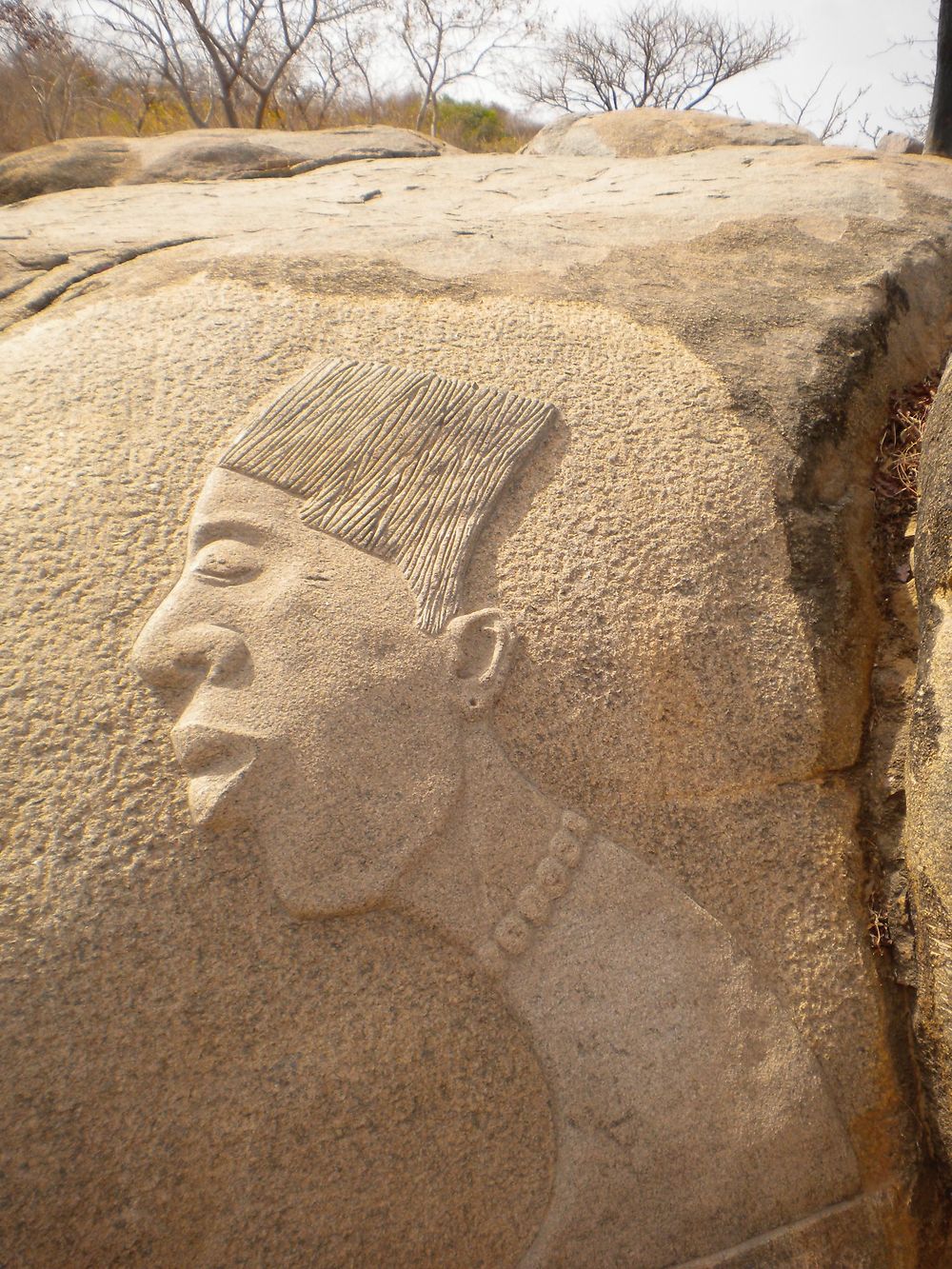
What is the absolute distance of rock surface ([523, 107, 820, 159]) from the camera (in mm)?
4379

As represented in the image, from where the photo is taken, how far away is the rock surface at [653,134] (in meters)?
4.38

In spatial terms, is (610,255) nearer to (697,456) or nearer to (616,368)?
(616,368)

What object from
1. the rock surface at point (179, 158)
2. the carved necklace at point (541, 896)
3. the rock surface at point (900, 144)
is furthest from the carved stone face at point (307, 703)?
the rock surface at point (900, 144)

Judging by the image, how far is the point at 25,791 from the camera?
1.34 m

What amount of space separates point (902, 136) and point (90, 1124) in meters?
9.23

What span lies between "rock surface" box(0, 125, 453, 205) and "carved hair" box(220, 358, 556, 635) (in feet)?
9.58

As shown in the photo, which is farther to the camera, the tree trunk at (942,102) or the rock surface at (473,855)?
the tree trunk at (942,102)

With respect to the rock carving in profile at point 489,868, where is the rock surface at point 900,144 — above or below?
above

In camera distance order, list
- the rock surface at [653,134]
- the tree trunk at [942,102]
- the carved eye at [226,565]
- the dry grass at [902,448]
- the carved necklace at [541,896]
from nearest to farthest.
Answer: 1. the carved necklace at [541,896]
2. the carved eye at [226,565]
3. the dry grass at [902,448]
4. the rock surface at [653,134]
5. the tree trunk at [942,102]

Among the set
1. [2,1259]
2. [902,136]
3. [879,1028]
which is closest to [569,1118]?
[879,1028]

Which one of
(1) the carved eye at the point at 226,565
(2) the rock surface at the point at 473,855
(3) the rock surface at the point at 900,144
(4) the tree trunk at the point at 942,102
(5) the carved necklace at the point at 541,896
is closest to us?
(2) the rock surface at the point at 473,855

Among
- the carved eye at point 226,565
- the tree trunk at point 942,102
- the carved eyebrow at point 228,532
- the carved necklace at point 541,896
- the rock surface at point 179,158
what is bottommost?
the carved necklace at point 541,896

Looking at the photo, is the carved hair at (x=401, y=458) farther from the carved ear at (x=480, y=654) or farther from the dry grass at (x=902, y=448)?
the dry grass at (x=902, y=448)

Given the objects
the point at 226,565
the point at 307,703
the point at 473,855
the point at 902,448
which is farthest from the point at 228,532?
the point at 902,448
